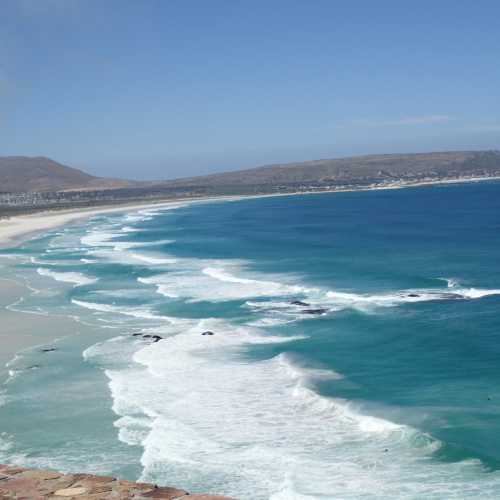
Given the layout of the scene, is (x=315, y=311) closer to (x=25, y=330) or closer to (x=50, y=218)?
(x=25, y=330)

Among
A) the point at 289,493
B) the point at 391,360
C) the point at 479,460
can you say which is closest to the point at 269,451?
the point at 289,493

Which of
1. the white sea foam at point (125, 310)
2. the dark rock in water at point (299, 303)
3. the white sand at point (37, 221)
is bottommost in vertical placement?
the dark rock in water at point (299, 303)

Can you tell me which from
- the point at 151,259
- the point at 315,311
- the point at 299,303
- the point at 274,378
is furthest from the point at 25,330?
the point at 151,259

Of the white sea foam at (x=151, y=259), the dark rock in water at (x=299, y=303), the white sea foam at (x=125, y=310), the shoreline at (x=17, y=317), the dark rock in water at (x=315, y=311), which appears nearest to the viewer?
the shoreline at (x=17, y=317)

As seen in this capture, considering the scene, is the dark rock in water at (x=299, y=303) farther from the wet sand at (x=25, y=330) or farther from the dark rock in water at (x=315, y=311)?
the wet sand at (x=25, y=330)

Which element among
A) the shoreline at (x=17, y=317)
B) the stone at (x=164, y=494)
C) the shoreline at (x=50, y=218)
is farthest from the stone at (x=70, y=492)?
the shoreline at (x=50, y=218)

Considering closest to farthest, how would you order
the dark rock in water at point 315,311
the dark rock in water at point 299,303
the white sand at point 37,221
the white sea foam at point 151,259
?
the dark rock in water at point 315,311
the dark rock in water at point 299,303
the white sea foam at point 151,259
the white sand at point 37,221

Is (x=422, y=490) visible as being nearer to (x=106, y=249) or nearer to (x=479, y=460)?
(x=479, y=460)
